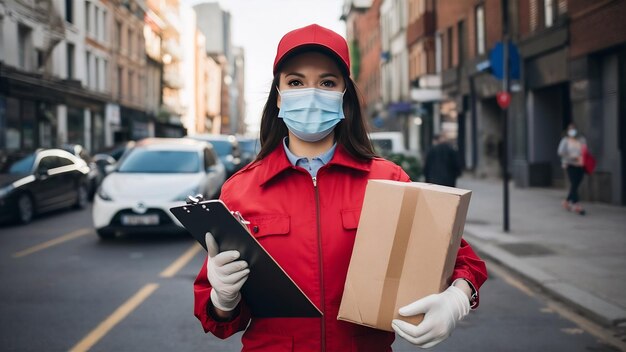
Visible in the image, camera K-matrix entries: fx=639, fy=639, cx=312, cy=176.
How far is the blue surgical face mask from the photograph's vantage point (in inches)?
93.6

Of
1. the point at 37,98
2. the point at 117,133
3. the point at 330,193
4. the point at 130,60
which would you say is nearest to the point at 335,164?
the point at 330,193

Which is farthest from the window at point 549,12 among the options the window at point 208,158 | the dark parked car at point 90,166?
the dark parked car at point 90,166

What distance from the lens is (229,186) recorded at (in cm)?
234

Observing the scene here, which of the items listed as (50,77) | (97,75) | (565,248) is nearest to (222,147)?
(50,77)

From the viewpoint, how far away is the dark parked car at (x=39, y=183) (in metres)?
12.8

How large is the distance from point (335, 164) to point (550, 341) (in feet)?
12.1

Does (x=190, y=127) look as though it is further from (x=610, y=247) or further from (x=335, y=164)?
(x=335, y=164)

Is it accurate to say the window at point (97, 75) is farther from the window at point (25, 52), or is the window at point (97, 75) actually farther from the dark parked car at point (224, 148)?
the dark parked car at point (224, 148)

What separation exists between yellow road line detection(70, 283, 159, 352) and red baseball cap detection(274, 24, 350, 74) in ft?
11.8

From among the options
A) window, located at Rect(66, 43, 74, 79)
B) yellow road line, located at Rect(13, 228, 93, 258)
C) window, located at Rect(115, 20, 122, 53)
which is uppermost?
window, located at Rect(115, 20, 122, 53)

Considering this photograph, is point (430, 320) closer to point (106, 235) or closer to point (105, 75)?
point (106, 235)

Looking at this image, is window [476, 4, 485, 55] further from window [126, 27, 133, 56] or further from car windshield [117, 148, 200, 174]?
window [126, 27, 133, 56]

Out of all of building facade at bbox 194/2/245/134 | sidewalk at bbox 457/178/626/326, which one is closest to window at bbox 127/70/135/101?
sidewalk at bbox 457/178/626/326

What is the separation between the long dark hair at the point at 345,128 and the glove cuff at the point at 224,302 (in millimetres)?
535
